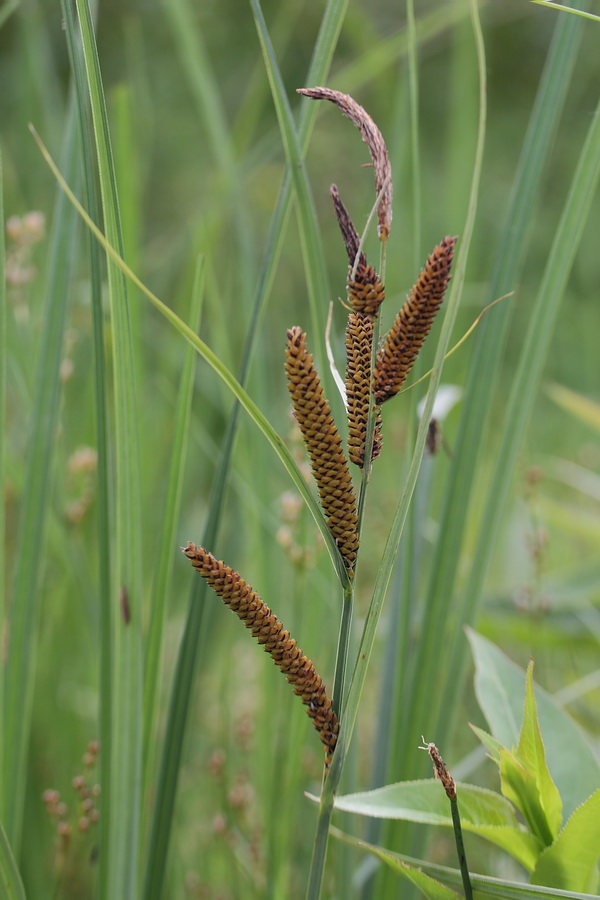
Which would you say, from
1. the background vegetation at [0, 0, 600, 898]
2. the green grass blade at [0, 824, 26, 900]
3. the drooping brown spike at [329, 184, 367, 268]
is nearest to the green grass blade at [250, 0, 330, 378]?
the background vegetation at [0, 0, 600, 898]

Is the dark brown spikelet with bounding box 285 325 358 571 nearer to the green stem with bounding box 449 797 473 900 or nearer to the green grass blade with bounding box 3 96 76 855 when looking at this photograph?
the green stem with bounding box 449 797 473 900

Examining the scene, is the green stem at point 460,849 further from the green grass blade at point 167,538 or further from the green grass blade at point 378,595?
the green grass blade at point 167,538

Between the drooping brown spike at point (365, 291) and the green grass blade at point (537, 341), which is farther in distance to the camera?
the green grass blade at point (537, 341)

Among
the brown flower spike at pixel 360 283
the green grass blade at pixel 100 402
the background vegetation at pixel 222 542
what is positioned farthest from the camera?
the background vegetation at pixel 222 542

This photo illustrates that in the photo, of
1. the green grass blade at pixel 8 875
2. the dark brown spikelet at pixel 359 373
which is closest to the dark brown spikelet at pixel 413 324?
the dark brown spikelet at pixel 359 373

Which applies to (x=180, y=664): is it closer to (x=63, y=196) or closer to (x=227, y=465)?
(x=227, y=465)
